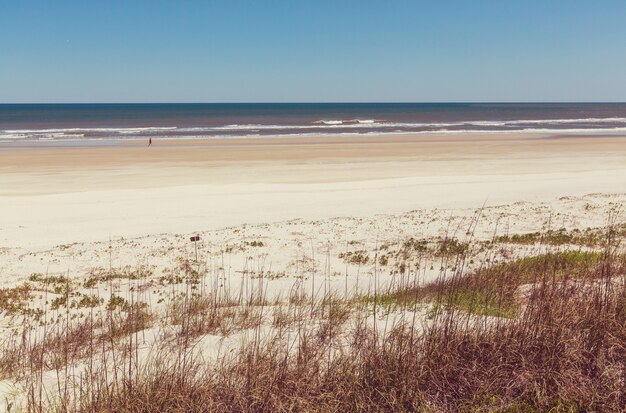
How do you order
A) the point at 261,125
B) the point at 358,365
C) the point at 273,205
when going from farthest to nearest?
1. the point at 261,125
2. the point at 273,205
3. the point at 358,365

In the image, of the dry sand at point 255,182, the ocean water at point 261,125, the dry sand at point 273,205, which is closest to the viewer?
the dry sand at point 273,205

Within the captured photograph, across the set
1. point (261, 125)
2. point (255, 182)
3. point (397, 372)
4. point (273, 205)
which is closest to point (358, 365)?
point (397, 372)

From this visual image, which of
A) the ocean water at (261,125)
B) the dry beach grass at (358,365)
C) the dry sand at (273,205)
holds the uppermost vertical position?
the ocean water at (261,125)

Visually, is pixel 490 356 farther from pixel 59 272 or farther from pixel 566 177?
pixel 566 177

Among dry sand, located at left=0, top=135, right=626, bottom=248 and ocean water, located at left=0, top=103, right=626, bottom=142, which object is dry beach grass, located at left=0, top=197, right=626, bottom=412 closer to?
dry sand, located at left=0, top=135, right=626, bottom=248

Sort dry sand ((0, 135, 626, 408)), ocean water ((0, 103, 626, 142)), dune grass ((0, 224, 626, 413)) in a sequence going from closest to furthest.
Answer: dune grass ((0, 224, 626, 413)), dry sand ((0, 135, 626, 408)), ocean water ((0, 103, 626, 142))

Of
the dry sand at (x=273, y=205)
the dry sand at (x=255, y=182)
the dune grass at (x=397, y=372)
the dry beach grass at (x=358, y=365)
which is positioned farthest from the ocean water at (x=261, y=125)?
the dune grass at (x=397, y=372)

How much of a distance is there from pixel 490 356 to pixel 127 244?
37.0 feet

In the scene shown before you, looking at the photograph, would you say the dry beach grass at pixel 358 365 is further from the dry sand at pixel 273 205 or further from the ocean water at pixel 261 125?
the ocean water at pixel 261 125

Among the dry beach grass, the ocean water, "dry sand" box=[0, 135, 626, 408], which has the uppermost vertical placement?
the ocean water

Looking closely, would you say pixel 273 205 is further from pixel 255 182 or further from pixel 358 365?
pixel 358 365

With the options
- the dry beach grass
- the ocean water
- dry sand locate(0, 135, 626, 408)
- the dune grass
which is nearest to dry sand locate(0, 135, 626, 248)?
dry sand locate(0, 135, 626, 408)

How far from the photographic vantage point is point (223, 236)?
579 inches

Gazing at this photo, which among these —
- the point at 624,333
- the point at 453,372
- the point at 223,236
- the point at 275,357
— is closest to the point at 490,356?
the point at 453,372
